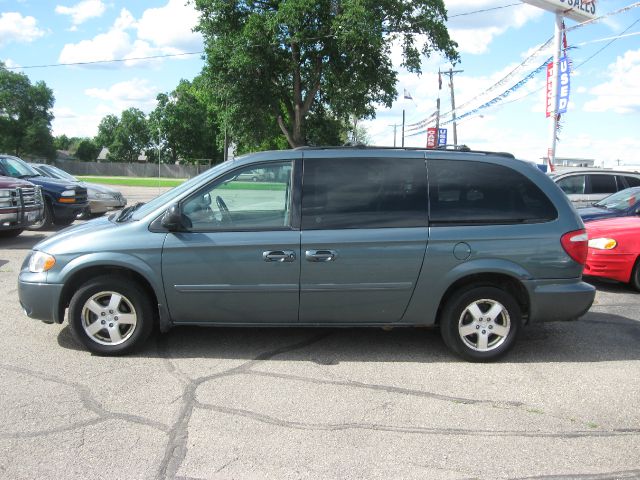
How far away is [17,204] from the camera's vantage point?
10.5 m

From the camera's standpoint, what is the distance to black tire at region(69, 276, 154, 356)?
4684mm

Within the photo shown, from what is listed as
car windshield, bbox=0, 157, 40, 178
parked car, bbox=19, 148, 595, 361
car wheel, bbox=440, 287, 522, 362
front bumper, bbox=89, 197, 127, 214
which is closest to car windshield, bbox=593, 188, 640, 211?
parked car, bbox=19, 148, 595, 361

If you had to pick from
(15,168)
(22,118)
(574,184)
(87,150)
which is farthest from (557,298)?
(87,150)

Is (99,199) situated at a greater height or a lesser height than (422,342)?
greater

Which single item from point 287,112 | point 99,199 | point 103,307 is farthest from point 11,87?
point 103,307

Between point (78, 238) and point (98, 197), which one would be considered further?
point (98, 197)

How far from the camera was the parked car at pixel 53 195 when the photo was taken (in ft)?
42.7

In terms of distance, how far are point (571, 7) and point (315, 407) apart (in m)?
24.6

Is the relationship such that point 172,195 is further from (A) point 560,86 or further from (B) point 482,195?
(A) point 560,86

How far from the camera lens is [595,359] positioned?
5066mm

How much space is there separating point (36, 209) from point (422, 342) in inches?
349

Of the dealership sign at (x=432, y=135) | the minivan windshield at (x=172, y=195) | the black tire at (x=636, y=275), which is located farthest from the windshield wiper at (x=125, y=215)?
the dealership sign at (x=432, y=135)

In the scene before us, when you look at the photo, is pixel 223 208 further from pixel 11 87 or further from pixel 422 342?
pixel 11 87

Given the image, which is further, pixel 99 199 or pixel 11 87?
pixel 11 87
